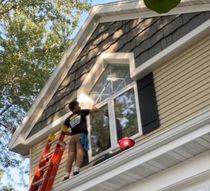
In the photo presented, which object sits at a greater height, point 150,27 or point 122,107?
point 150,27

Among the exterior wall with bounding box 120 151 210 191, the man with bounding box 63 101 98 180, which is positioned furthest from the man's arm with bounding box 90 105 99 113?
the exterior wall with bounding box 120 151 210 191

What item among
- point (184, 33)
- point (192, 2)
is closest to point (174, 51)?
point (184, 33)

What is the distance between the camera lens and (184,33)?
5.99 metres

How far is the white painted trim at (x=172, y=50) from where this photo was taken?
5730 millimetres

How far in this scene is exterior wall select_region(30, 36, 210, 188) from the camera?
5.44 m

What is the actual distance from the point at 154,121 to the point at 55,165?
4.71ft

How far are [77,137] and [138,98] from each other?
1059mm

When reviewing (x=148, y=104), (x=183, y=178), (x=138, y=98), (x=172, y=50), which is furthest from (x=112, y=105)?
(x=183, y=178)

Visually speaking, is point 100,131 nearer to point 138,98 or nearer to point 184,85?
point 138,98

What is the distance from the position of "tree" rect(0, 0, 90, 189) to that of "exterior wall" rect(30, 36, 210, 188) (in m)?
10.1

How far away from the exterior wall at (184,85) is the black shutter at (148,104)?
3.1 inches

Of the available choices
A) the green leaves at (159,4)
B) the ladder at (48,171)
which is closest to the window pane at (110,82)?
the ladder at (48,171)

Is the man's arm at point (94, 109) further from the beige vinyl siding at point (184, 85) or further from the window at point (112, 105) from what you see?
the beige vinyl siding at point (184, 85)

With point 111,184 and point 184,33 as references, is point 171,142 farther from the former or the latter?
point 184,33
